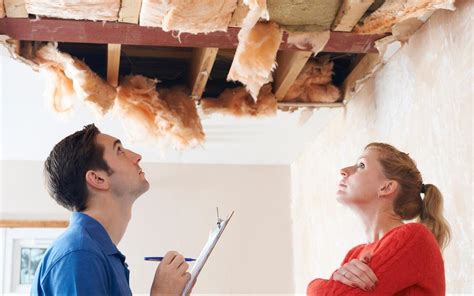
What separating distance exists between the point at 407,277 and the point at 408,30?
105 cm

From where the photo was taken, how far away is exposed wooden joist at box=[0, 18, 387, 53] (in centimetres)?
222

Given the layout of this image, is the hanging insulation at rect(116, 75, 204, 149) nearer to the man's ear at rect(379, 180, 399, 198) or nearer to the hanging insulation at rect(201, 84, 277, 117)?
the hanging insulation at rect(201, 84, 277, 117)

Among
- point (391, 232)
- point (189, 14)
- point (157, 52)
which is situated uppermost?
point (157, 52)

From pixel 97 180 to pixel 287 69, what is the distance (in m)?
1.29

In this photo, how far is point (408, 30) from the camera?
238 cm

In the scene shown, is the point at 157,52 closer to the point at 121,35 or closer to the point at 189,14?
the point at 121,35

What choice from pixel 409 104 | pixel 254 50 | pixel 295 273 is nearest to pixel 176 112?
pixel 254 50

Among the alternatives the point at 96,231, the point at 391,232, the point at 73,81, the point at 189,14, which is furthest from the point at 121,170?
the point at 73,81

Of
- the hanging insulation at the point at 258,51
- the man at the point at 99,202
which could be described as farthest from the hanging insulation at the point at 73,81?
the man at the point at 99,202

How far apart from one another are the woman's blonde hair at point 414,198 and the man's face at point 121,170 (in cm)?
68

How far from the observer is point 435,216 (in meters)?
1.87

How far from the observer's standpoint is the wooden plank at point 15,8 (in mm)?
2049

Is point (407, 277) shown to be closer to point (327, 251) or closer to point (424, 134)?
point (424, 134)

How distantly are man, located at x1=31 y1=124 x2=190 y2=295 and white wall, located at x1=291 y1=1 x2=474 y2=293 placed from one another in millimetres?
917
